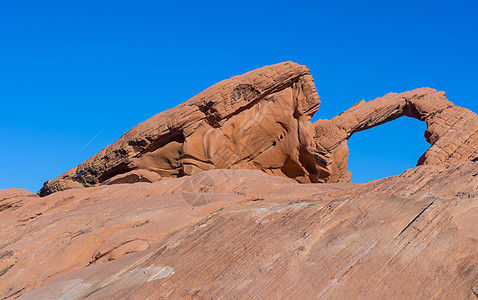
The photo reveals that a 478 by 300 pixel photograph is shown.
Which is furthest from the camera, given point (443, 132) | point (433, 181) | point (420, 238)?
point (443, 132)

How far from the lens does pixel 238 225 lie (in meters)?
9.27

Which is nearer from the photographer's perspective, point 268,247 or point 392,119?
point 268,247

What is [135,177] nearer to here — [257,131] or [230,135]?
[230,135]

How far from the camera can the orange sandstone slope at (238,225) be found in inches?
251

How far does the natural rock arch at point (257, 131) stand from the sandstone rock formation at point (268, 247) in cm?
929

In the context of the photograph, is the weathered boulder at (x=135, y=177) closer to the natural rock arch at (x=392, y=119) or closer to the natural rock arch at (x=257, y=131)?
the natural rock arch at (x=257, y=131)

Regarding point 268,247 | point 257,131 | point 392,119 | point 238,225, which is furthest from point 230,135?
point 268,247

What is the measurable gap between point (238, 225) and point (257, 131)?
14.9m

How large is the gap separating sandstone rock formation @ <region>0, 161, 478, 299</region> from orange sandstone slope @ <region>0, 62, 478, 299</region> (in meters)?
0.03

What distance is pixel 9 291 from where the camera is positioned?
10164 millimetres

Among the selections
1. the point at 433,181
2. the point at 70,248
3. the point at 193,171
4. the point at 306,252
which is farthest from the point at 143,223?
the point at 193,171

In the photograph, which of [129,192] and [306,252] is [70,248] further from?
[306,252]

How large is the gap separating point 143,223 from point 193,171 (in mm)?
10541

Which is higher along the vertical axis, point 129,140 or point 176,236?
point 129,140
